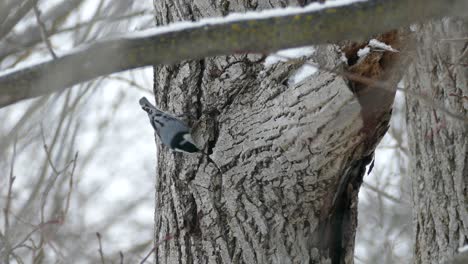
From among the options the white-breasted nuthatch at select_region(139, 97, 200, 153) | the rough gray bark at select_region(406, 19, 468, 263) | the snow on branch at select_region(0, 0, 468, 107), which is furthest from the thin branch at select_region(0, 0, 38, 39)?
the rough gray bark at select_region(406, 19, 468, 263)

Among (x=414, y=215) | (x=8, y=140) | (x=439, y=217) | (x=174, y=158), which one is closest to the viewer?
(x=8, y=140)

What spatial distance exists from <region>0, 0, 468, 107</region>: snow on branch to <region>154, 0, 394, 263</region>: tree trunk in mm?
750

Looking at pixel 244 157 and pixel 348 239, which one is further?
pixel 348 239

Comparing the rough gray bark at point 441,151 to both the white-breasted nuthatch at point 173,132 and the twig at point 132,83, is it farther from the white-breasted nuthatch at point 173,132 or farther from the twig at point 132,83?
the twig at point 132,83

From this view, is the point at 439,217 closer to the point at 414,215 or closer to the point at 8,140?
the point at 414,215

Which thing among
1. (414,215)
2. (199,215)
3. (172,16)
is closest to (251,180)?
(199,215)

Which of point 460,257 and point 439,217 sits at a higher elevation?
point 439,217

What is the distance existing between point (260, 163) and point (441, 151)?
3.69 feet

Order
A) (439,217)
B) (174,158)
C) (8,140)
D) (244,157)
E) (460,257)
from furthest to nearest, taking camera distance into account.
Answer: (439,217) < (174,158) < (244,157) < (8,140) < (460,257)

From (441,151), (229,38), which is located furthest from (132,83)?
(229,38)

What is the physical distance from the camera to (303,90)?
2.31 metres

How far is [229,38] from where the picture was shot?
4.93ft

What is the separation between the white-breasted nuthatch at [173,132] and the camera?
2426 millimetres

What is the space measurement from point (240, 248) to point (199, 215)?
0.20 m
